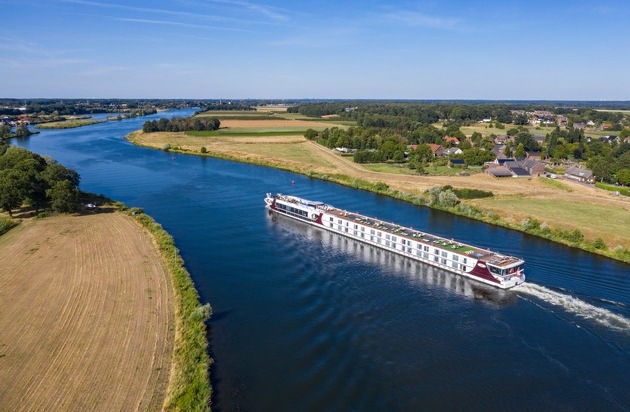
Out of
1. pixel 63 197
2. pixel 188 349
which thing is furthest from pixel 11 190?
pixel 188 349

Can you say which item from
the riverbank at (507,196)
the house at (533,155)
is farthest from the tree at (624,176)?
the house at (533,155)

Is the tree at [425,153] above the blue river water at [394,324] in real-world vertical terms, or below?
above

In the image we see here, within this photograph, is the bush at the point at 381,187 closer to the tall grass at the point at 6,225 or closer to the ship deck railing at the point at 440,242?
the ship deck railing at the point at 440,242

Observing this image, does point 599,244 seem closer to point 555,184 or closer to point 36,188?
point 555,184

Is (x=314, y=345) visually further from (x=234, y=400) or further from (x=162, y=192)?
(x=162, y=192)

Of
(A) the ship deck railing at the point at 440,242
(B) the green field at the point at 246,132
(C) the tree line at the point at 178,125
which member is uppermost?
(C) the tree line at the point at 178,125

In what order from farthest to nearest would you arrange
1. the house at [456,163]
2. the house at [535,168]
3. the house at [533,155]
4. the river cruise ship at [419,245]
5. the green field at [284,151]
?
1. the house at [533,155]
2. the green field at [284,151]
3. the house at [456,163]
4. the house at [535,168]
5. the river cruise ship at [419,245]

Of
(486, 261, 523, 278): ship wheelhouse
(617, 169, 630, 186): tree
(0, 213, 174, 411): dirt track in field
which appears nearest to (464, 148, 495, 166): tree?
(617, 169, 630, 186): tree

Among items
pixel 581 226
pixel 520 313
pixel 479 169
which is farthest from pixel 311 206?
pixel 479 169
